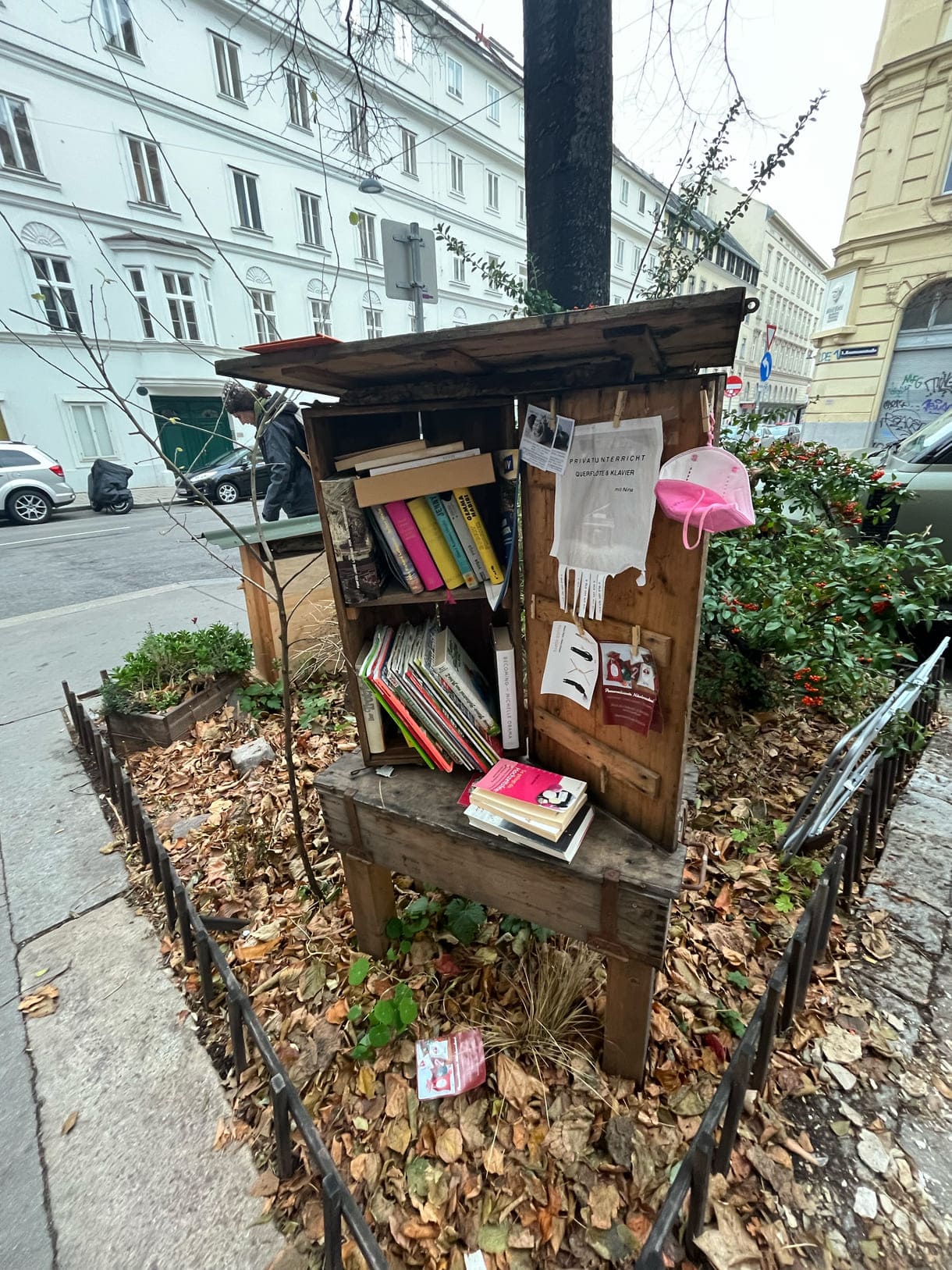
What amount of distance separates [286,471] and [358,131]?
2.53 m

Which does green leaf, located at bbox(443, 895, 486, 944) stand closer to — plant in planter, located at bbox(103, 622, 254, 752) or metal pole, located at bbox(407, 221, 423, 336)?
plant in planter, located at bbox(103, 622, 254, 752)

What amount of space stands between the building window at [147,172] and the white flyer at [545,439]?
20.2 m

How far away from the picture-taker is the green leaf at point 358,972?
6.22ft

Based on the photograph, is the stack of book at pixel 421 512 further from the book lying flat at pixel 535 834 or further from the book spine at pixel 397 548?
the book lying flat at pixel 535 834

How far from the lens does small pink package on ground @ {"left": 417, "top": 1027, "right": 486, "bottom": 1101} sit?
1596 mm

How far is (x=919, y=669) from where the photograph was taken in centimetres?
263

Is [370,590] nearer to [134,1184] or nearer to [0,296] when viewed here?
[134,1184]

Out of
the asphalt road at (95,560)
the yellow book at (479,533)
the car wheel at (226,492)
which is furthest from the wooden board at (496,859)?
the car wheel at (226,492)

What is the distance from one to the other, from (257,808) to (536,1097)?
5.86ft

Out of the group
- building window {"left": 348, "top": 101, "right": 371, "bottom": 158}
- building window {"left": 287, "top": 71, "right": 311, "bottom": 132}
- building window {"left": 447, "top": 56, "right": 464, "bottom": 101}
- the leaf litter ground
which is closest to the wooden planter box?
the leaf litter ground

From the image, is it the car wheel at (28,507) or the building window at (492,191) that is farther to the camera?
the building window at (492,191)

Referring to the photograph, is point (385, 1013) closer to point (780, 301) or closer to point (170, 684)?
point (170, 684)

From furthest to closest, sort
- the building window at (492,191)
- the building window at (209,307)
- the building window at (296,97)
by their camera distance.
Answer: the building window at (492,191) → the building window at (209,307) → the building window at (296,97)

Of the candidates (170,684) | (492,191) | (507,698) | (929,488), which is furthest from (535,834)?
(492,191)
